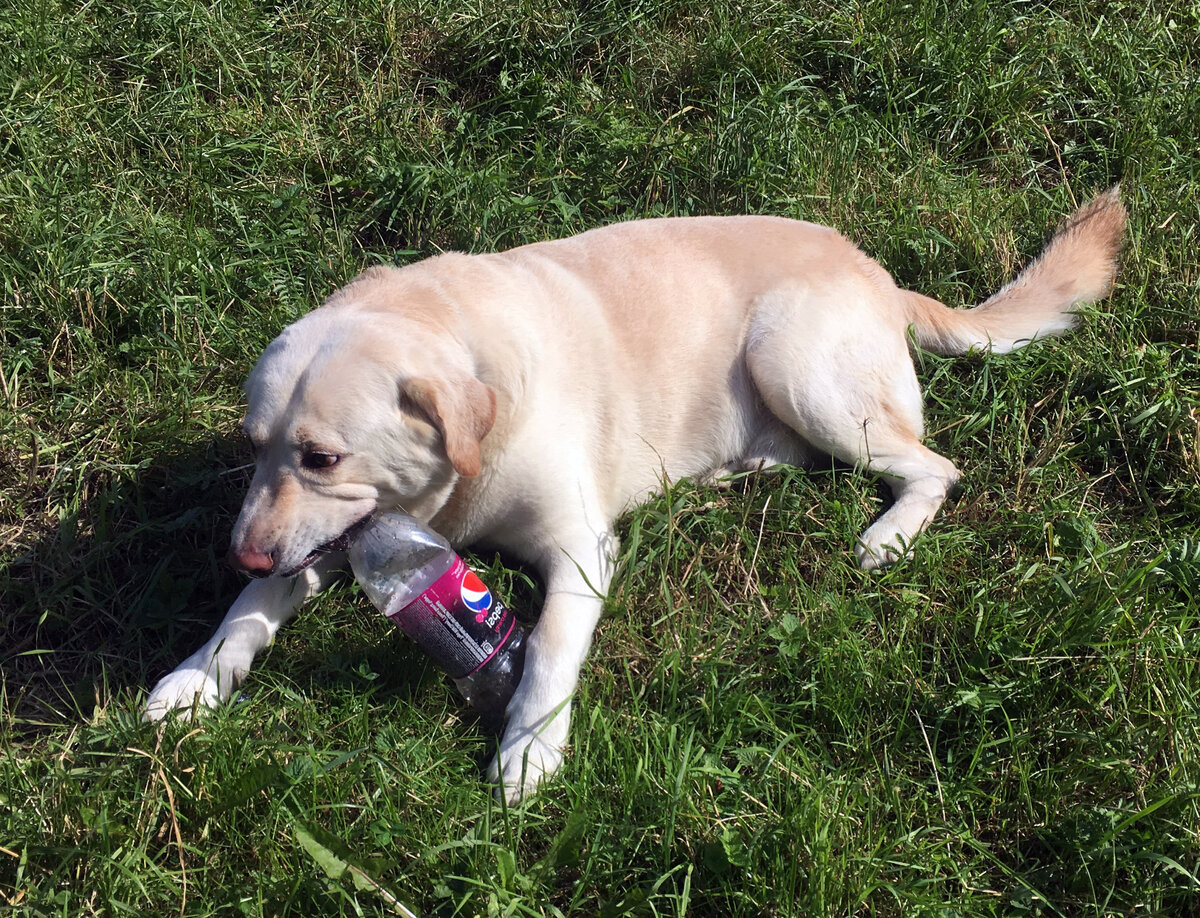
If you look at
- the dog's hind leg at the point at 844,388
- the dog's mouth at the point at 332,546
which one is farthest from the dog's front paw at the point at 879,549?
the dog's mouth at the point at 332,546

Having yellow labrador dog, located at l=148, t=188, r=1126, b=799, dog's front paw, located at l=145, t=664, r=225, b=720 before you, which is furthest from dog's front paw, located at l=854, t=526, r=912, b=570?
dog's front paw, located at l=145, t=664, r=225, b=720

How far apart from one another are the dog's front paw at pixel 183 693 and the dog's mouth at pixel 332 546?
1.09 feet

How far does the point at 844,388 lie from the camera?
10.5ft

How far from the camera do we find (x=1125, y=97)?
13.7 feet

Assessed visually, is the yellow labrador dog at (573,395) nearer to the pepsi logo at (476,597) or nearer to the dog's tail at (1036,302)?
the dog's tail at (1036,302)

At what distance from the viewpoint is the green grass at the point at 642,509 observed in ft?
7.21

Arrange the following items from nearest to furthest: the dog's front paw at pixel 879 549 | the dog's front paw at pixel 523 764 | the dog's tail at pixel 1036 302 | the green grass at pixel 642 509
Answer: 1. the green grass at pixel 642 509
2. the dog's front paw at pixel 523 764
3. the dog's front paw at pixel 879 549
4. the dog's tail at pixel 1036 302

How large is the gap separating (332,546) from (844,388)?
159cm

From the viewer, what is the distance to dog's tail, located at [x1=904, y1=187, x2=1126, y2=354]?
3.44 m

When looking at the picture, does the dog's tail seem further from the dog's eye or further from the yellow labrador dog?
the dog's eye

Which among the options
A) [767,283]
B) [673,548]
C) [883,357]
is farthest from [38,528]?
[883,357]

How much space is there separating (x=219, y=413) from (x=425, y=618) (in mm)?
1349

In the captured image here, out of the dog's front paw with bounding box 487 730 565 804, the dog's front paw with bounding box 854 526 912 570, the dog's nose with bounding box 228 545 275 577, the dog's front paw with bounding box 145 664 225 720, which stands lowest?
the dog's front paw with bounding box 145 664 225 720

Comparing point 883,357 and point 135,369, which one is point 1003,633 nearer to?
point 883,357
